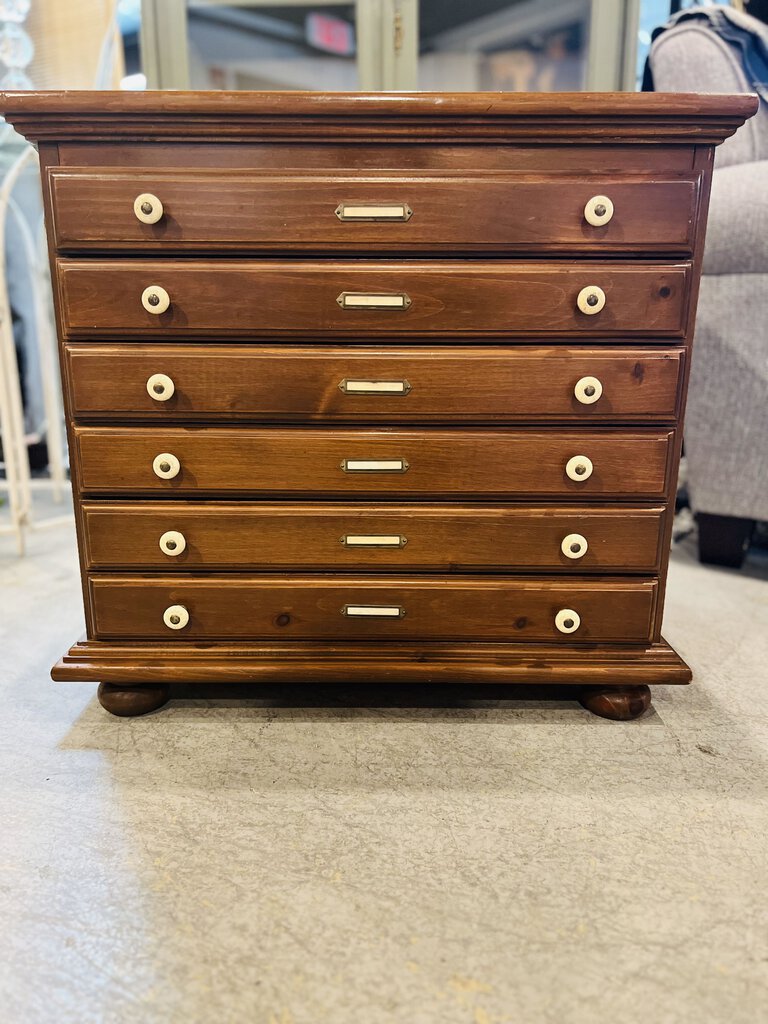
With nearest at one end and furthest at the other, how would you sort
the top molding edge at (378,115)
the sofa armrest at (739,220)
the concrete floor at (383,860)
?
the concrete floor at (383,860)
the top molding edge at (378,115)
the sofa armrest at (739,220)

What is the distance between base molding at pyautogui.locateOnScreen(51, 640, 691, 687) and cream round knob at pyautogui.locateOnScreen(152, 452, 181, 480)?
0.26 m

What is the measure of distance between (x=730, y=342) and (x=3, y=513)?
203cm

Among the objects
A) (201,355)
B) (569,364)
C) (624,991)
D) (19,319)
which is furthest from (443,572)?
(19,319)

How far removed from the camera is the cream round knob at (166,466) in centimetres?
107

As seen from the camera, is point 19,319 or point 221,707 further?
point 19,319

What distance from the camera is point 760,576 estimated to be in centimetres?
178

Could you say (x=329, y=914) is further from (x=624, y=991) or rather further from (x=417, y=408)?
(x=417, y=408)

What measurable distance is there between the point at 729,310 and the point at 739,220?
0.59ft

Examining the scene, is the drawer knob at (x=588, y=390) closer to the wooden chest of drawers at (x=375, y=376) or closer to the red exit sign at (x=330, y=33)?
the wooden chest of drawers at (x=375, y=376)

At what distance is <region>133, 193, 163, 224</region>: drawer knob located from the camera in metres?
0.99

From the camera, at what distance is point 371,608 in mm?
1118

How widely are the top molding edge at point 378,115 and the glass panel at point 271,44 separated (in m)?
1.63

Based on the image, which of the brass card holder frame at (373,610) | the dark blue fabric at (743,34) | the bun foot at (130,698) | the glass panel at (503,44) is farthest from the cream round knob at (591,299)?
the glass panel at (503,44)

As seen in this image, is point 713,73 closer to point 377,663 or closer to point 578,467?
point 578,467
